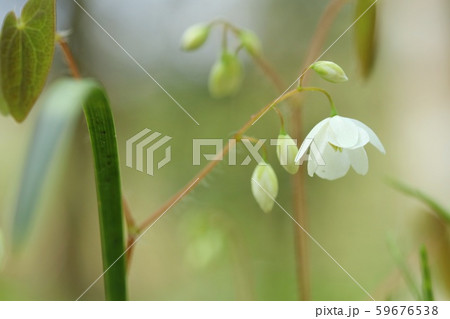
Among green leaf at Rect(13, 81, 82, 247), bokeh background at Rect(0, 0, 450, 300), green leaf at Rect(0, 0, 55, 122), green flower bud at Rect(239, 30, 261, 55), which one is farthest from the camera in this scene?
bokeh background at Rect(0, 0, 450, 300)

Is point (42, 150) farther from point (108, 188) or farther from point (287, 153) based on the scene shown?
point (287, 153)

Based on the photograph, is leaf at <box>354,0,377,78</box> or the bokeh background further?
the bokeh background

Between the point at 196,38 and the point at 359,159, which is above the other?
the point at 196,38

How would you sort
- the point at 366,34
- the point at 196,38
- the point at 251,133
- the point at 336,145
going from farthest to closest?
the point at 251,133
the point at 196,38
the point at 366,34
the point at 336,145

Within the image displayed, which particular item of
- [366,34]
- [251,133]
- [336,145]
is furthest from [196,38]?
[251,133]

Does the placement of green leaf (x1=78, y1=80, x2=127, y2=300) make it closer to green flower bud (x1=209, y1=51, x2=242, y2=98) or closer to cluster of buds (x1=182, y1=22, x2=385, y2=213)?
cluster of buds (x1=182, y1=22, x2=385, y2=213)

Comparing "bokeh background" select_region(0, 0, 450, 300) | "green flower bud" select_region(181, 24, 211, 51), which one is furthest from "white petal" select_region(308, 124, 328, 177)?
"bokeh background" select_region(0, 0, 450, 300)
